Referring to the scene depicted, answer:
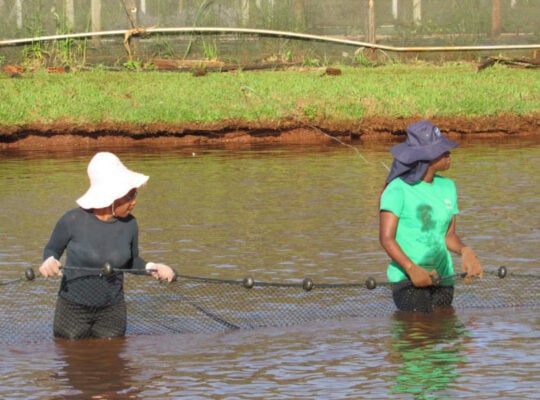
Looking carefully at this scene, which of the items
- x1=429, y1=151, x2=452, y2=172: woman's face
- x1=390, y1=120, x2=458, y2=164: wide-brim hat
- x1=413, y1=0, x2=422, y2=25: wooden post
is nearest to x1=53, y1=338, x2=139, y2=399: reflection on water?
x1=390, y1=120, x2=458, y2=164: wide-brim hat

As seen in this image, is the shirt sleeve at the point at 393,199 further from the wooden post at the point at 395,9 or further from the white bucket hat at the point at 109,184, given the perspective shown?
the wooden post at the point at 395,9

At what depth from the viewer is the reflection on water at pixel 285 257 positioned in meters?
6.84

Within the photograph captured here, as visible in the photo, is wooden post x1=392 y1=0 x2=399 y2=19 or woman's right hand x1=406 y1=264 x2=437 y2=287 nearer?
woman's right hand x1=406 y1=264 x2=437 y2=287

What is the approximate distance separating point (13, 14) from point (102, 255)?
51.5ft

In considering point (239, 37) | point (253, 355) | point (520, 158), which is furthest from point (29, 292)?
point (239, 37)

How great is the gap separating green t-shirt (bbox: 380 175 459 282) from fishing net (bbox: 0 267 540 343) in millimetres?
752

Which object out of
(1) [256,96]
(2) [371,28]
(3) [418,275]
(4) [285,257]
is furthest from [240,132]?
(3) [418,275]

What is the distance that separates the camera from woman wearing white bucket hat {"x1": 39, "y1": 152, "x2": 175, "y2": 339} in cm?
700

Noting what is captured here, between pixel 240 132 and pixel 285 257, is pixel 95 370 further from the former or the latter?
pixel 240 132

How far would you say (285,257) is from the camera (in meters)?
10.3

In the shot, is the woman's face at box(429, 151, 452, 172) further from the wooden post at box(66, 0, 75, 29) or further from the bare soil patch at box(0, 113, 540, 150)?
the wooden post at box(66, 0, 75, 29)

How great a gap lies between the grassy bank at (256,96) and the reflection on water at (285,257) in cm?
101

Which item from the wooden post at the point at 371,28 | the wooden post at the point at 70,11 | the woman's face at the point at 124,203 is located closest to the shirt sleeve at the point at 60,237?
the woman's face at the point at 124,203

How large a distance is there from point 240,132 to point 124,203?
37.1ft
